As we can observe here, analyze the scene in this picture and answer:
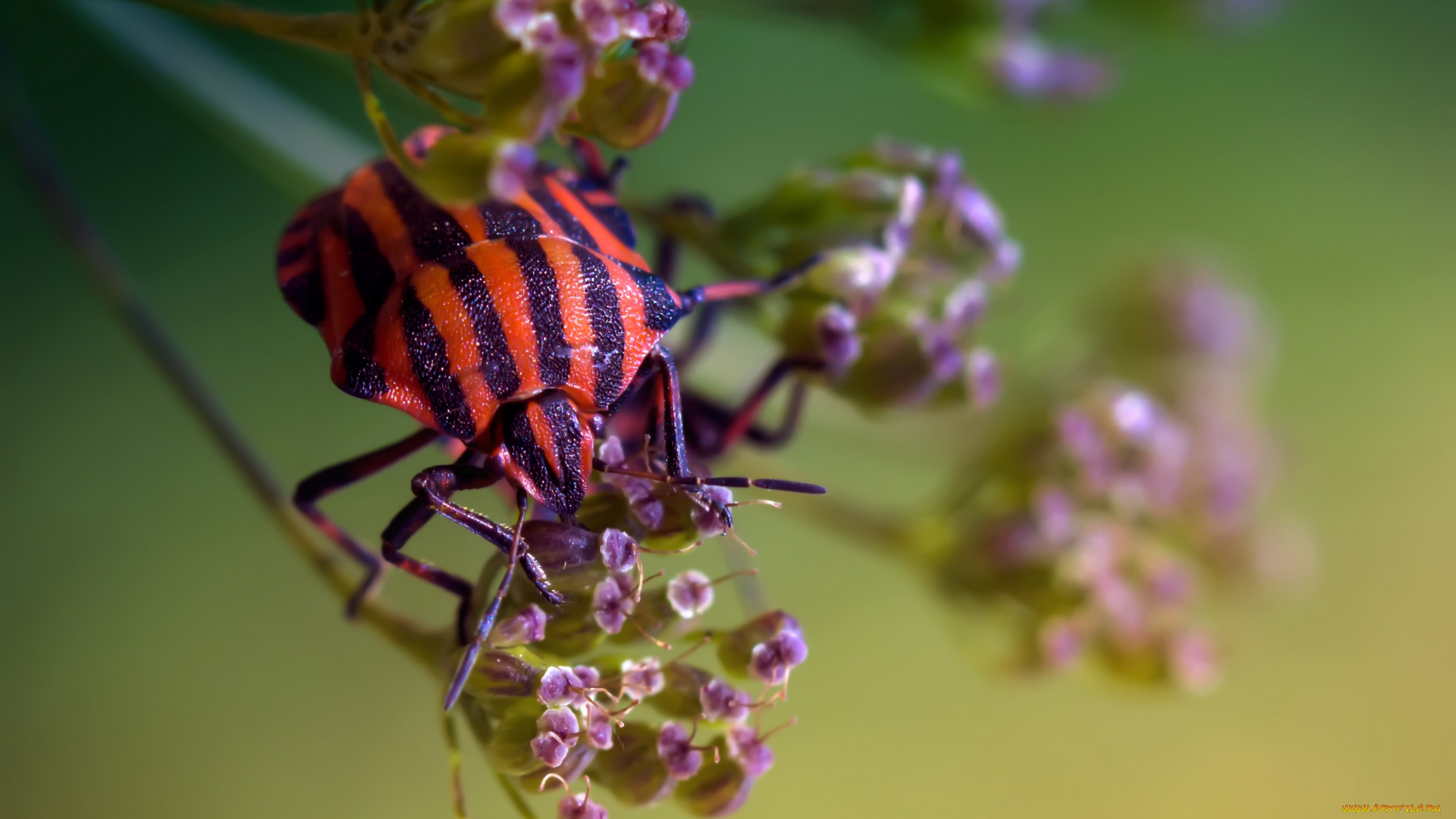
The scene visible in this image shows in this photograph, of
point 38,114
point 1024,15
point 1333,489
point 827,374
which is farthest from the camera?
point 1333,489


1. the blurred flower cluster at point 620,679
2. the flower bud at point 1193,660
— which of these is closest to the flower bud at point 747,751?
the blurred flower cluster at point 620,679

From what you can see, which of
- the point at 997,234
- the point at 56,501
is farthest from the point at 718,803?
the point at 56,501

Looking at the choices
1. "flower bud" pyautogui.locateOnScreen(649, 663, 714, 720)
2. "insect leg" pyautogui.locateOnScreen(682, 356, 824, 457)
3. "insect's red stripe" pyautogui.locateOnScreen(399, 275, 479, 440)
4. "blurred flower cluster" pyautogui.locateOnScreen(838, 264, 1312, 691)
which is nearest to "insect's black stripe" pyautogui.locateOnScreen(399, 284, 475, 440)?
"insect's red stripe" pyautogui.locateOnScreen(399, 275, 479, 440)

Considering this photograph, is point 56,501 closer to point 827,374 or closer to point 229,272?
point 229,272

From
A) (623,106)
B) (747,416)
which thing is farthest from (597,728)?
(623,106)

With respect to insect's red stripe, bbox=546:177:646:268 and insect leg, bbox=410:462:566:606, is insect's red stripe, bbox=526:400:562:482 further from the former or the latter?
insect's red stripe, bbox=546:177:646:268

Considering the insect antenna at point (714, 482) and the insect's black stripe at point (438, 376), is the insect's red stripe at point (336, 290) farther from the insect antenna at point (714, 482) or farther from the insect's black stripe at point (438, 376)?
the insect antenna at point (714, 482)

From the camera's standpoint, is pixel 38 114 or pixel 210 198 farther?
pixel 210 198
